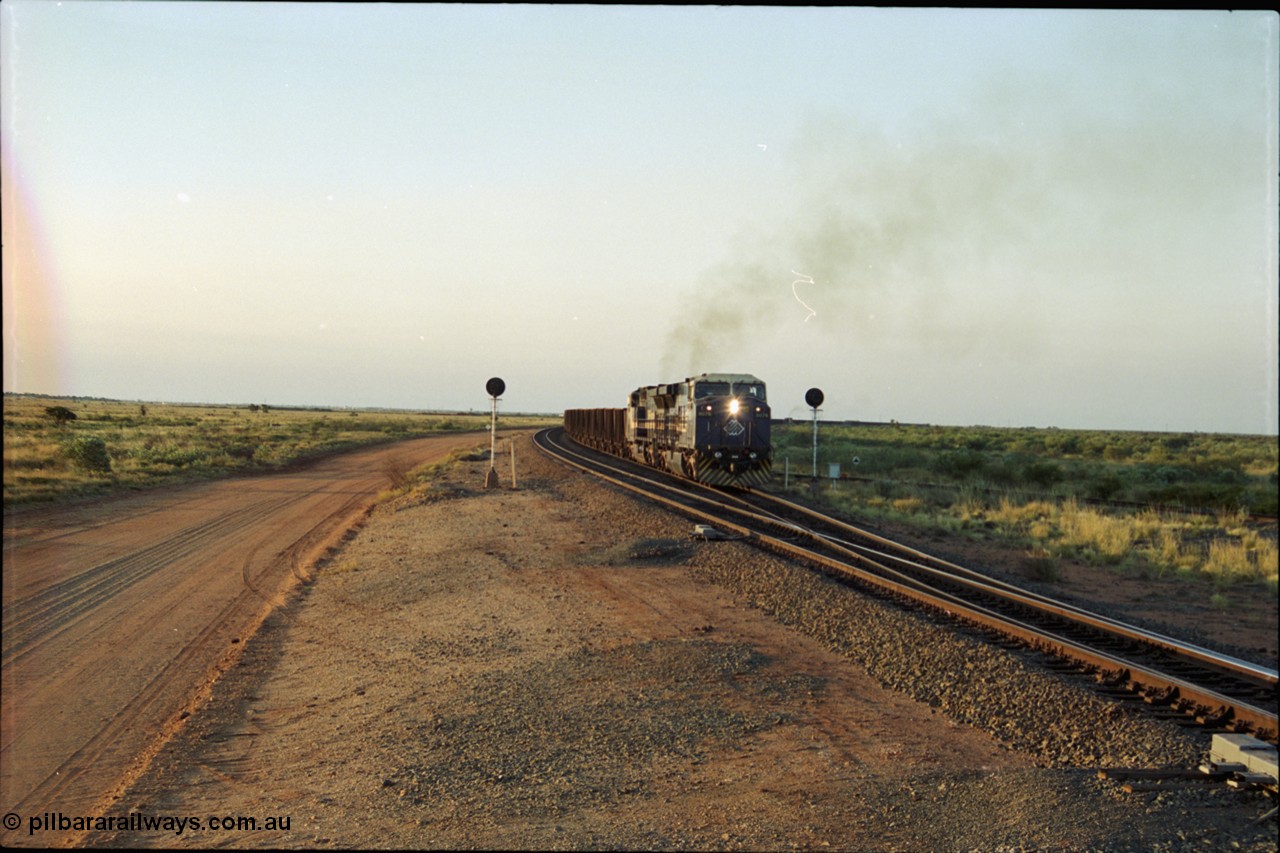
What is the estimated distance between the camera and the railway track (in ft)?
25.1

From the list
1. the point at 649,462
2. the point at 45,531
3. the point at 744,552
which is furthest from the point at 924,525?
the point at 45,531

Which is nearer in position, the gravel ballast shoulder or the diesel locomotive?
the gravel ballast shoulder

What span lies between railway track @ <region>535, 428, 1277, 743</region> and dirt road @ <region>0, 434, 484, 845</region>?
9044mm

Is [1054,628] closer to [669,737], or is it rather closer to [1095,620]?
[1095,620]

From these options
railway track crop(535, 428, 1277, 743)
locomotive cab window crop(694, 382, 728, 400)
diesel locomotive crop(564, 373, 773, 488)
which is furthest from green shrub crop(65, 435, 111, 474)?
railway track crop(535, 428, 1277, 743)

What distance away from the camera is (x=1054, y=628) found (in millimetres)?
10688

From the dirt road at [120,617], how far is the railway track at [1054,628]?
9044 millimetres

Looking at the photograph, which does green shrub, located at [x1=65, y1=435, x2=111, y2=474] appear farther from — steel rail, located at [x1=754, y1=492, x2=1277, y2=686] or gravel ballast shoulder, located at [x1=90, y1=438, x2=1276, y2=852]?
steel rail, located at [x1=754, y1=492, x2=1277, y2=686]

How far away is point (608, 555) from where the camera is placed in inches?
628

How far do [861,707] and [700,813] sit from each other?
279cm

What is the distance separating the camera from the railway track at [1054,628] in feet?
25.1

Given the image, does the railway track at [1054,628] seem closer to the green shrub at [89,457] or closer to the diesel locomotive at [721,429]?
the diesel locomotive at [721,429]

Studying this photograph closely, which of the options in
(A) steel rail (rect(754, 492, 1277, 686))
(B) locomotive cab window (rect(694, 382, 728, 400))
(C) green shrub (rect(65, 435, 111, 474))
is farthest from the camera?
(C) green shrub (rect(65, 435, 111, 474))

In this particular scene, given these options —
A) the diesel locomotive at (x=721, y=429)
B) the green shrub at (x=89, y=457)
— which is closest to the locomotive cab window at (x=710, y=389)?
the diesel locomotive at (x=721, y=429)
